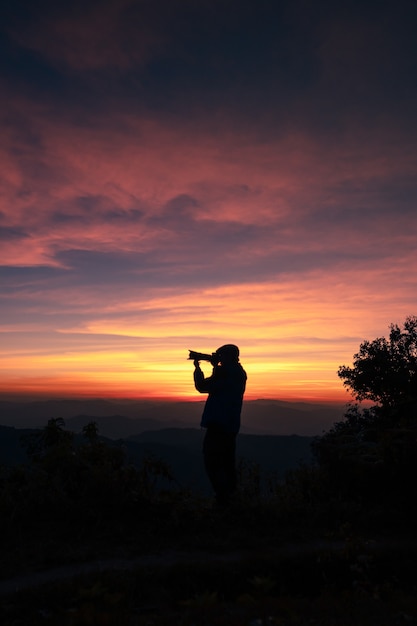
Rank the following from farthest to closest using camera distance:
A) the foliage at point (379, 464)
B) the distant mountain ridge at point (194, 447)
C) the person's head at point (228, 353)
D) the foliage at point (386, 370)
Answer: the distant mountain ridge at point (194, 447), the foliage at point (386, 370), the person's head at point (228, 353), the foliage at point (379, 464)

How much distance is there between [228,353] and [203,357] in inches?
18.1

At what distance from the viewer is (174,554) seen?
229 inches

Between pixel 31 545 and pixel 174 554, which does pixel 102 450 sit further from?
pixel 174 554

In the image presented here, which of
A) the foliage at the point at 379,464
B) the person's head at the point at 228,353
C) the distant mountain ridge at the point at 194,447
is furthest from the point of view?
the distant mountain ridge at the point at 194,447

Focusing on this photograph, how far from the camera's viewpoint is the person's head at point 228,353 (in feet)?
27.4

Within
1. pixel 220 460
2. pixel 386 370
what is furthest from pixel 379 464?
pixel 386 370

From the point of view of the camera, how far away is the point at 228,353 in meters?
8.40

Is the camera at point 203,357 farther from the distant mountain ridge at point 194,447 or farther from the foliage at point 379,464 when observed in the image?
the distant mountain ridge at point 194,447

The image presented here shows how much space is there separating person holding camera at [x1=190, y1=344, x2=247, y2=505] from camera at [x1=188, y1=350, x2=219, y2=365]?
0.18 m

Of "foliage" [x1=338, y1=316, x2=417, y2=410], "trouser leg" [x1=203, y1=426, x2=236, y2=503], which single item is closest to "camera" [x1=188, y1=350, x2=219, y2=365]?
"trouser leg" [x1=203, y1=426, x2=236, y2=503]

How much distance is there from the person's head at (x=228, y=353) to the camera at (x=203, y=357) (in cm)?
11

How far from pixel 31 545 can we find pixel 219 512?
251cm

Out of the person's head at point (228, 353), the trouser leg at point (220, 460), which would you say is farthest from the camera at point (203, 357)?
the trouser leg at point (220, 460)

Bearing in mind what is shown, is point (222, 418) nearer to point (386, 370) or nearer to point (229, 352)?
point (229, 352)
